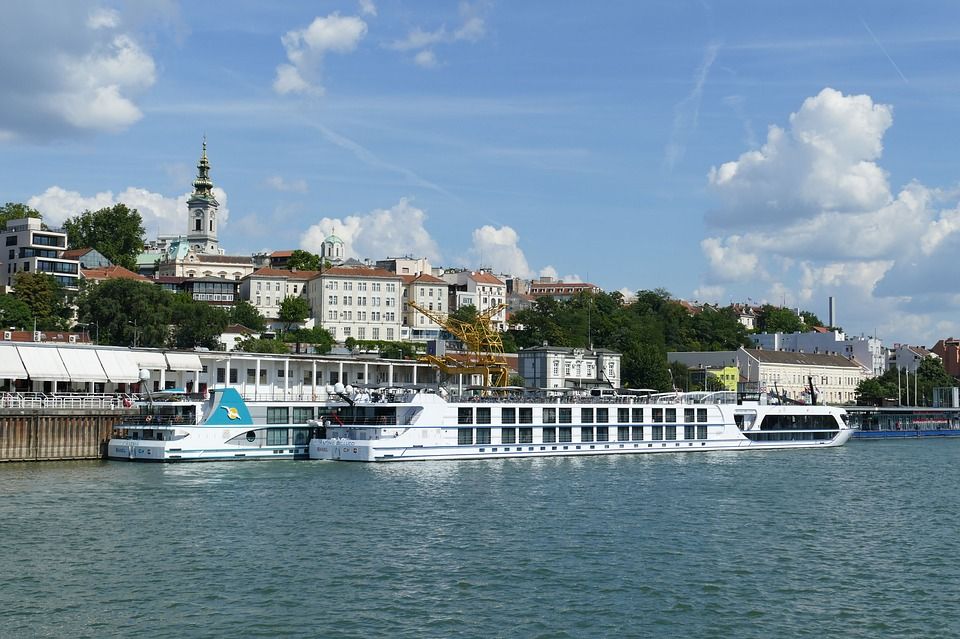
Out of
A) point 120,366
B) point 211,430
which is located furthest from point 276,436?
point 120,366

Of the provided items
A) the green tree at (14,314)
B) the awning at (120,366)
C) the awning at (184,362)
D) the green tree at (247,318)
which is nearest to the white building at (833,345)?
the green tree at (247,318)

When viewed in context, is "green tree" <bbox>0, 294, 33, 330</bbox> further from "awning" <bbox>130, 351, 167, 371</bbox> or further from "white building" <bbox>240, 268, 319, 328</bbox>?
"white building" <bbox>240, 268, 319, 328</bbox>

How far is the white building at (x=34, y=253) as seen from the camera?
129 metres

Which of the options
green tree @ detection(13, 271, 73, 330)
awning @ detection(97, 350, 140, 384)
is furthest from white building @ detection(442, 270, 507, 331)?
awning @ detection(97, 350, 140, 384)

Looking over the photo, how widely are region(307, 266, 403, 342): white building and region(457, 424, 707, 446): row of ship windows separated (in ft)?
250

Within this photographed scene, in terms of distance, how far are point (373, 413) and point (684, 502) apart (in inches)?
833

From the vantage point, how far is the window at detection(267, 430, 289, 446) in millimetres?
63750

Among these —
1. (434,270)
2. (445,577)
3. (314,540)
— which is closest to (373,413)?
(314,540)

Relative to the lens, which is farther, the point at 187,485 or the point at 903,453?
the point at 903,453

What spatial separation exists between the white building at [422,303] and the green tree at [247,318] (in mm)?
22595

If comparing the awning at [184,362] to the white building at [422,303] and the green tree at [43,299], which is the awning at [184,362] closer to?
the green tree at [43,299]

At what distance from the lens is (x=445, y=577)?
3259 cm

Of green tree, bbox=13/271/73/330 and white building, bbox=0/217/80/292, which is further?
white building, bbox=0/217/80/292

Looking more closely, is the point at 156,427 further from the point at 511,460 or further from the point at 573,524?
the point at 573,524
